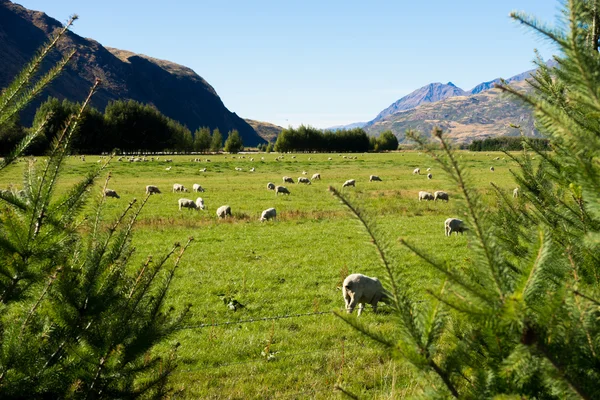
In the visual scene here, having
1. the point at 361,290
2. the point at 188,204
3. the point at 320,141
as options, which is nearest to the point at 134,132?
the point at 320,141

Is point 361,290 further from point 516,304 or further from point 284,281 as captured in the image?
point 516,304

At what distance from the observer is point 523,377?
1775 mm

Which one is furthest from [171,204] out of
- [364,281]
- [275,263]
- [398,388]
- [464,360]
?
[464,360]

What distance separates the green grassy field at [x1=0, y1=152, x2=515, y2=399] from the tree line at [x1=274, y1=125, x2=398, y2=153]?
99.9 metres

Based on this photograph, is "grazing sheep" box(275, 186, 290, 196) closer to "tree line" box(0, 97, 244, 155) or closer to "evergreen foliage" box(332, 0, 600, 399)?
"evergreen foliage" box(332, 0, 600, 399)

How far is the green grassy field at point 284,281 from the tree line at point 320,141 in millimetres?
99892

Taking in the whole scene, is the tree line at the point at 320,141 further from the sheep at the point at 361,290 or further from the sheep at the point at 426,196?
the sheep at the point at 361,290

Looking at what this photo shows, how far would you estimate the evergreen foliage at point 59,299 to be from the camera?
285 centimetres

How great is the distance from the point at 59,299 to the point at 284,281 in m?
9.96

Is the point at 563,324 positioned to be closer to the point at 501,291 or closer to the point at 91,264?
the point at 501,291

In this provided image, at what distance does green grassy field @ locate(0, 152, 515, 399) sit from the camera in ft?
21.6

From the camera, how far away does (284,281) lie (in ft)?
42.0

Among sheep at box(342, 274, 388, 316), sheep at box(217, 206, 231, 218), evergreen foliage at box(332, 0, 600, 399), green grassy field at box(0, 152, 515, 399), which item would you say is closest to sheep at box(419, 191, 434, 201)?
green grassy field at box(0, 152, 515, 399)

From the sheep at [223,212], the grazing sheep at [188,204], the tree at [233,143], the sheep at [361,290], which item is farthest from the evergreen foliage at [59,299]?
the tree at [233,143]
